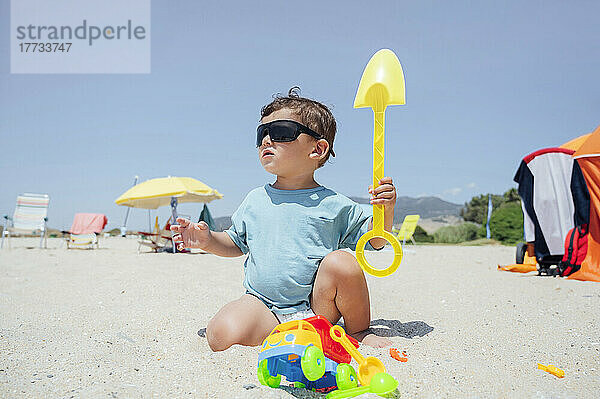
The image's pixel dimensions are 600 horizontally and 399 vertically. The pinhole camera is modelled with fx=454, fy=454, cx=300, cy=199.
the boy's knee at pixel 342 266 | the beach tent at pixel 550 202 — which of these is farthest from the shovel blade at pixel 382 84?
the beach tent at pixel 550 202

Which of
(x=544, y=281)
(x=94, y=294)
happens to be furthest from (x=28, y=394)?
(x=544, y=281)

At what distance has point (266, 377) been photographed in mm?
1546

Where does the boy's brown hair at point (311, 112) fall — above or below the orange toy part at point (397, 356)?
above

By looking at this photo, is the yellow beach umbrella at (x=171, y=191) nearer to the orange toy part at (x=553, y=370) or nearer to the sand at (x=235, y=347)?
the sand at (x=235, y=347)

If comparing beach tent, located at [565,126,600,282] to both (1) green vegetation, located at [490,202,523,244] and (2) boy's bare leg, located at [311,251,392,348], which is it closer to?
(2) boy's bare leg, located at [311,251,392,348]

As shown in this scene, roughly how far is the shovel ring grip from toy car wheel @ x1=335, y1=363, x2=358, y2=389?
0.55 meters

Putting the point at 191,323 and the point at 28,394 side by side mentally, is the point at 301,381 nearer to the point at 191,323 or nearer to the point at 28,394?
the point at 28,394

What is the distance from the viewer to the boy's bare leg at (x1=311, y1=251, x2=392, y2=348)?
2016 mm

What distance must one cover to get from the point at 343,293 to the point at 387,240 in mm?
313

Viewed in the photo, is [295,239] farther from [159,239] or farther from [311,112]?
[159,239]

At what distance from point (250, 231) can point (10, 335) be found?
4.42ft

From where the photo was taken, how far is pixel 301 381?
5.20 feet

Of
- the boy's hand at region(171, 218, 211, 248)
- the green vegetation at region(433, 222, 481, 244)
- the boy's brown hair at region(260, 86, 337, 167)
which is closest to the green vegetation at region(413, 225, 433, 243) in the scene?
the green vegetation at region(433, 222, 481, 244)

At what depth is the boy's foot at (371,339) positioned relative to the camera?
6.75 ft
